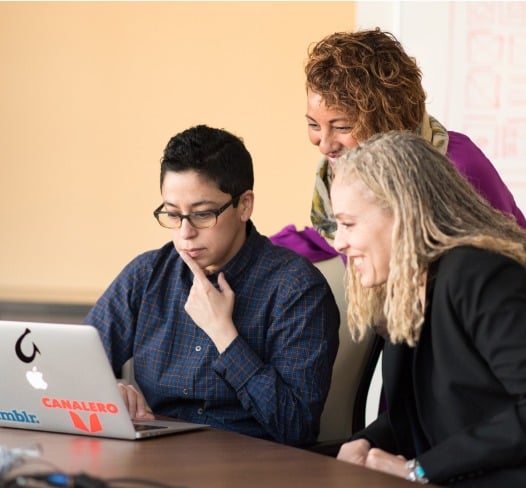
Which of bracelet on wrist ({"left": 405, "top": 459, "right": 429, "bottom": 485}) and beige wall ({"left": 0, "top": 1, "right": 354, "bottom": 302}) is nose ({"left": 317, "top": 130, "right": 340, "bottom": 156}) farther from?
beige wall ({"left": 0, "top": 1, "right": 354, "bottom": 302})

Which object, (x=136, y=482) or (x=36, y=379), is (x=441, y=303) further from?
(x=36, y=379)

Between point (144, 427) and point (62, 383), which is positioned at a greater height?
point (62, 383)

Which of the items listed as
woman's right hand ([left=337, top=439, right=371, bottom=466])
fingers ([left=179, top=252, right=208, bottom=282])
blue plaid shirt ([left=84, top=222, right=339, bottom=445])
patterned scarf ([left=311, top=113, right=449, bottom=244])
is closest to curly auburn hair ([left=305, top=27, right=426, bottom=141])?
patterned scarf ([left=311, top=113, right=449, bottom=244])

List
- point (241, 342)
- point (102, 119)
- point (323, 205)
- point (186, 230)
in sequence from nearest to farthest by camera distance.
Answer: point (241, 342) → point (186, 230) → point (323, 205) → point (102, 119)

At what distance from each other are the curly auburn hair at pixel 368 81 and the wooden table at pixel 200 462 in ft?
2.86

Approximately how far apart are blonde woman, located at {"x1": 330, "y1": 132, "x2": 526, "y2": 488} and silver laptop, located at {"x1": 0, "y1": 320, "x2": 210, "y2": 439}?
1.51 ft

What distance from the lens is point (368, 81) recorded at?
2436mm

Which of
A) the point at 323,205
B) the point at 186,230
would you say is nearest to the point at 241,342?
the point at 186,230

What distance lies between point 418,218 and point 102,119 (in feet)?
7.21

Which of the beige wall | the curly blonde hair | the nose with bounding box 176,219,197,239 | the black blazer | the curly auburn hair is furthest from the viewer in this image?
the beige wall

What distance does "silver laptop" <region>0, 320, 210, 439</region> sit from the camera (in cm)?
182

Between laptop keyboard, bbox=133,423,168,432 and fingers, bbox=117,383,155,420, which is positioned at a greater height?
laptop keyboard, bbox=133,423,168,432

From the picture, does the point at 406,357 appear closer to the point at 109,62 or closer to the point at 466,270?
the point at 466,270

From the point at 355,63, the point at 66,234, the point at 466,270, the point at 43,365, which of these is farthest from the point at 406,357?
the point at 66,234
